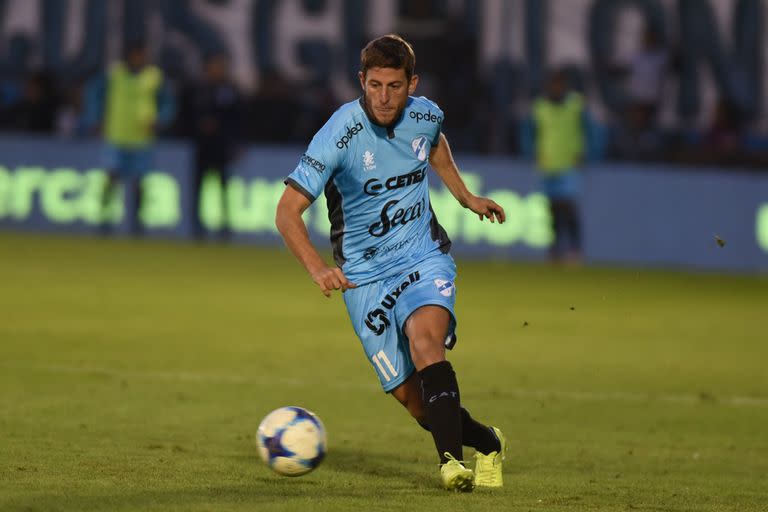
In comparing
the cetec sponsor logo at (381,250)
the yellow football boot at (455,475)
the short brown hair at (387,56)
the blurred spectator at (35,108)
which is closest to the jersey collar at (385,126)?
the short brown hair at (387,56)

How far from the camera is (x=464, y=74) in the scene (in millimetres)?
22406

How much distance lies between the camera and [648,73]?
862 inches

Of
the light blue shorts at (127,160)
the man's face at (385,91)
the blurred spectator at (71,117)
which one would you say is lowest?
the light blue shorts at (127,160)

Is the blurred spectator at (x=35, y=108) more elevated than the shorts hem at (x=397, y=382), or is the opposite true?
the shorts hem at (x=397, y=382)

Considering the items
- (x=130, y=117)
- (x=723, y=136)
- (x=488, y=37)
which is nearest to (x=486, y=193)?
(x=723, y=136)

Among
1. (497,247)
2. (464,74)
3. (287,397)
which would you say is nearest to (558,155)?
(497,247)

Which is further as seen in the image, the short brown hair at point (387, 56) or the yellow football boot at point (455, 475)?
the short brown hair at point (387, 56)

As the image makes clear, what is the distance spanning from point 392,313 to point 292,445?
0.66 metres

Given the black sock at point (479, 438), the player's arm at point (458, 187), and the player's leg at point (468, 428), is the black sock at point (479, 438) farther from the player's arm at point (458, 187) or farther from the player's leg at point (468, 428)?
the player's arm at point (458, 187)

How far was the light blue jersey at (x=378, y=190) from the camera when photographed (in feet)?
21.8

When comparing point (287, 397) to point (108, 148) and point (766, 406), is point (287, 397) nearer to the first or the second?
point (766, 406)

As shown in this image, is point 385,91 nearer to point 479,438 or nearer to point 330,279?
point 330,279

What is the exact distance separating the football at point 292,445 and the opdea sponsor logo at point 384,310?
45 cm

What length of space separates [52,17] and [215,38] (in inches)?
94.8
